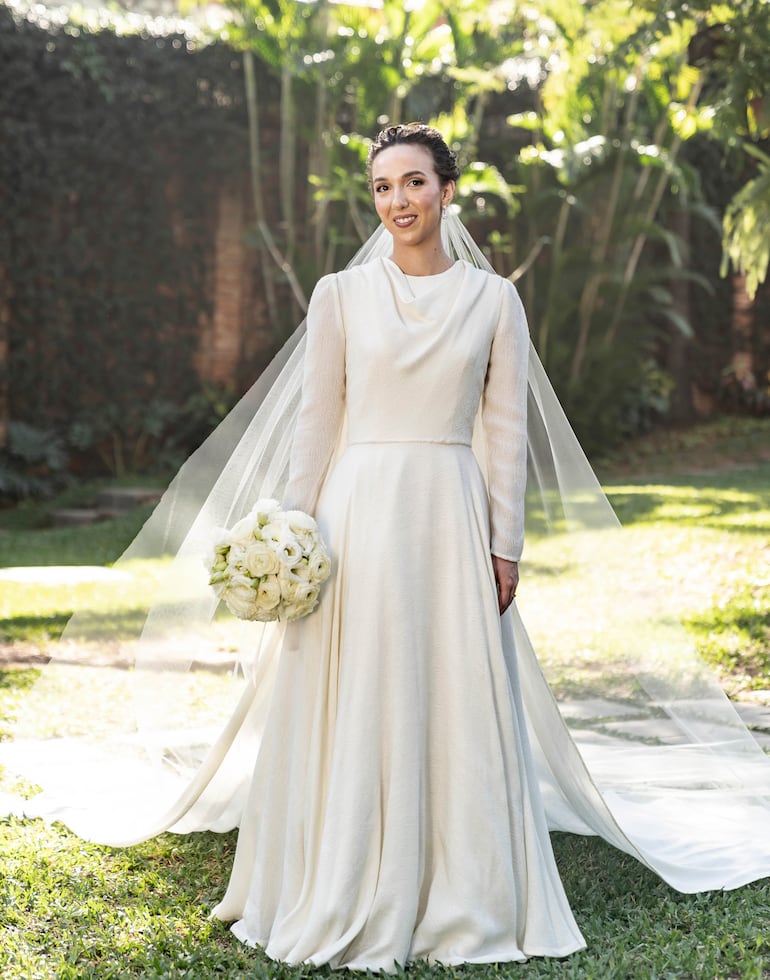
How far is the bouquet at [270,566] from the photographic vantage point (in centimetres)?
292

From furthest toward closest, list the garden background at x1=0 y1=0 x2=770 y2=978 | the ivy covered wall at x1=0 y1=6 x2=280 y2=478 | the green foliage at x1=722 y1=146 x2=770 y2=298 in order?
the ivy covered wall at x1=0 y1=6 x2=280 y2=478 → the garden background at x1=0 y1=0 x2=770 y2=978 → the green foliage at x1=722 y1=146 x2=770 y2=298

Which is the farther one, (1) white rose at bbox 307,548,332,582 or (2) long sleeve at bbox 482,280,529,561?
(2) long sleeve at bbox 482,280,529,561

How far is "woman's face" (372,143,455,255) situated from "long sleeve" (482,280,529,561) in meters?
0.28

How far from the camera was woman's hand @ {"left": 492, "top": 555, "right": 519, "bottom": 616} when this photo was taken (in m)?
3.11

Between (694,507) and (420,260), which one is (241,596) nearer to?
(420,260)

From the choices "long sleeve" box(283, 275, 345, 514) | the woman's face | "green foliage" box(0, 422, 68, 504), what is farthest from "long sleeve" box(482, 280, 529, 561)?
"green foliage" box(0, 422, 68, 504)

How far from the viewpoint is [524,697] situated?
355 cm

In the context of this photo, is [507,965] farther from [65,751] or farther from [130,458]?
[130,458]

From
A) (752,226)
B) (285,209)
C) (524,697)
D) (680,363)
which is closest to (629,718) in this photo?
(524,697)

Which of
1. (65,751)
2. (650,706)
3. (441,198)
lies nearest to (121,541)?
(65,751)

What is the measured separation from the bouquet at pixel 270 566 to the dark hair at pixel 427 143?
3.12 ft

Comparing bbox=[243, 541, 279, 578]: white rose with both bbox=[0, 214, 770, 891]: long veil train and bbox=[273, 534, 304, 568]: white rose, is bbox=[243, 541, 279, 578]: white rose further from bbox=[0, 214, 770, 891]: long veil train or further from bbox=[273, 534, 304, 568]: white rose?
bbox=[0, 214, 770, 891]: long veil train

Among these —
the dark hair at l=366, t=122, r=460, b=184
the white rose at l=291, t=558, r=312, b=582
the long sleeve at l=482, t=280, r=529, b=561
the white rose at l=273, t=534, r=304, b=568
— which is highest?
the dark hair at l=366, t=122, r=460, b=184

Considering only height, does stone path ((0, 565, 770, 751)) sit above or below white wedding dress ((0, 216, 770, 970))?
below
